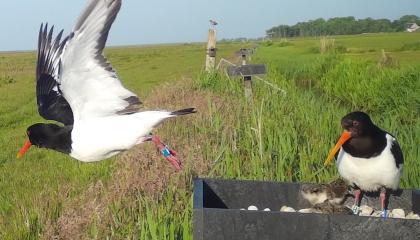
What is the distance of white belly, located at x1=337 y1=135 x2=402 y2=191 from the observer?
3359 mm

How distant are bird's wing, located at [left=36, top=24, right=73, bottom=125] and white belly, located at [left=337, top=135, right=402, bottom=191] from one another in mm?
2229

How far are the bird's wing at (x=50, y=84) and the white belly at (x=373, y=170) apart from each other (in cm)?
223

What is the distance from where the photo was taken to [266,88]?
8.56 m

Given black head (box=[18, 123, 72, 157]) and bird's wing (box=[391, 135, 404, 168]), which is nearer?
bird's wing (box=[391, 135, 404, 168])

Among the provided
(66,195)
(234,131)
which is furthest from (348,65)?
(66,195)

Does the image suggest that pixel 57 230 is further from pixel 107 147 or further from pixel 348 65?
pixel 348 65

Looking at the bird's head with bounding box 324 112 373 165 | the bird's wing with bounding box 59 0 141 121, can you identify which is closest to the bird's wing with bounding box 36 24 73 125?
the bird's wing with bounding box 59 0 141 121

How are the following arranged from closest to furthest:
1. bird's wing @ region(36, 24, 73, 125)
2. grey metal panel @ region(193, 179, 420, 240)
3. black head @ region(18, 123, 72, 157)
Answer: grey metal panel @ region(193, 179, 420, 240) < black head @ region(18, 123, 72, 157) < bird's wing @ region(36, 24, 73, 125)

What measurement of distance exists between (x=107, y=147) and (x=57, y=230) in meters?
0.69

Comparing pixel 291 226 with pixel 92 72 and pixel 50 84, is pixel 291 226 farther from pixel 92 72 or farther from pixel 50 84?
pixel 50 84

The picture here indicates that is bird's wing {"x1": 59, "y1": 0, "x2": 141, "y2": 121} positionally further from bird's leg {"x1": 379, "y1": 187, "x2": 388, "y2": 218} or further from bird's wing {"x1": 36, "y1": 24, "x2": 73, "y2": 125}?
bird's leg {"x1": 379, "y1": 187, "x2": 388, "y2": 218}

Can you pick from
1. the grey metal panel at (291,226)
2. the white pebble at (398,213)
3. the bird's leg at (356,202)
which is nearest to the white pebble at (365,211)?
the bird's leg at (356,202)

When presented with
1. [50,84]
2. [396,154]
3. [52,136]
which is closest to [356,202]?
[396,154]

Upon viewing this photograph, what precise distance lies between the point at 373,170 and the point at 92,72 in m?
2.07
